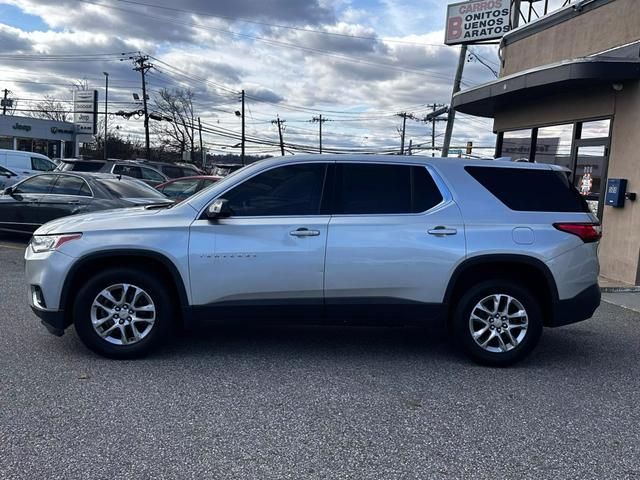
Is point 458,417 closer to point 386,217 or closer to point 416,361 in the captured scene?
point 416,361

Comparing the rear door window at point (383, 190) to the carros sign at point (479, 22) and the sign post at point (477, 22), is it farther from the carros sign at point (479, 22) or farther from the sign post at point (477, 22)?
the carros sign at point (479, 22)

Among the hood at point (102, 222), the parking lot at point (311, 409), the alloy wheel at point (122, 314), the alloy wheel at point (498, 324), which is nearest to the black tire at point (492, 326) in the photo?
the alloy wheel at point (498, 324)

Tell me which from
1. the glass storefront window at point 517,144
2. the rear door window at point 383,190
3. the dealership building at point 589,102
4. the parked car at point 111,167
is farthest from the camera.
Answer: the parked car at point 111,167

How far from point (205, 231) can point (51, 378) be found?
162cm

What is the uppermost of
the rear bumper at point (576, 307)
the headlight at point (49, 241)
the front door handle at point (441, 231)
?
the front door handle at point (441, 231)

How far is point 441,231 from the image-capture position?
485 centimetres

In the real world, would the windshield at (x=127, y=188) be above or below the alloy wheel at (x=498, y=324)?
above

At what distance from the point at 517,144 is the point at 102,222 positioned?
10.3 metres

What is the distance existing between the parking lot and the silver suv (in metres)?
0.41

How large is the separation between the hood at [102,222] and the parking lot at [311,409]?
109cm

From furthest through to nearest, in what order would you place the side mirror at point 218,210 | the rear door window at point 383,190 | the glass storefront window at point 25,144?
1. the glass storefront window at point 25,144
2. the rear door window at point 383,190
3. the side mirror at point 218,210

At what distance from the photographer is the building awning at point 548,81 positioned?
8656mm

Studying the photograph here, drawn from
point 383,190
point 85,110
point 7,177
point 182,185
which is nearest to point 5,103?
point 85,110

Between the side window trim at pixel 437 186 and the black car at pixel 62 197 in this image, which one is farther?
the black car at pixel 62 197
